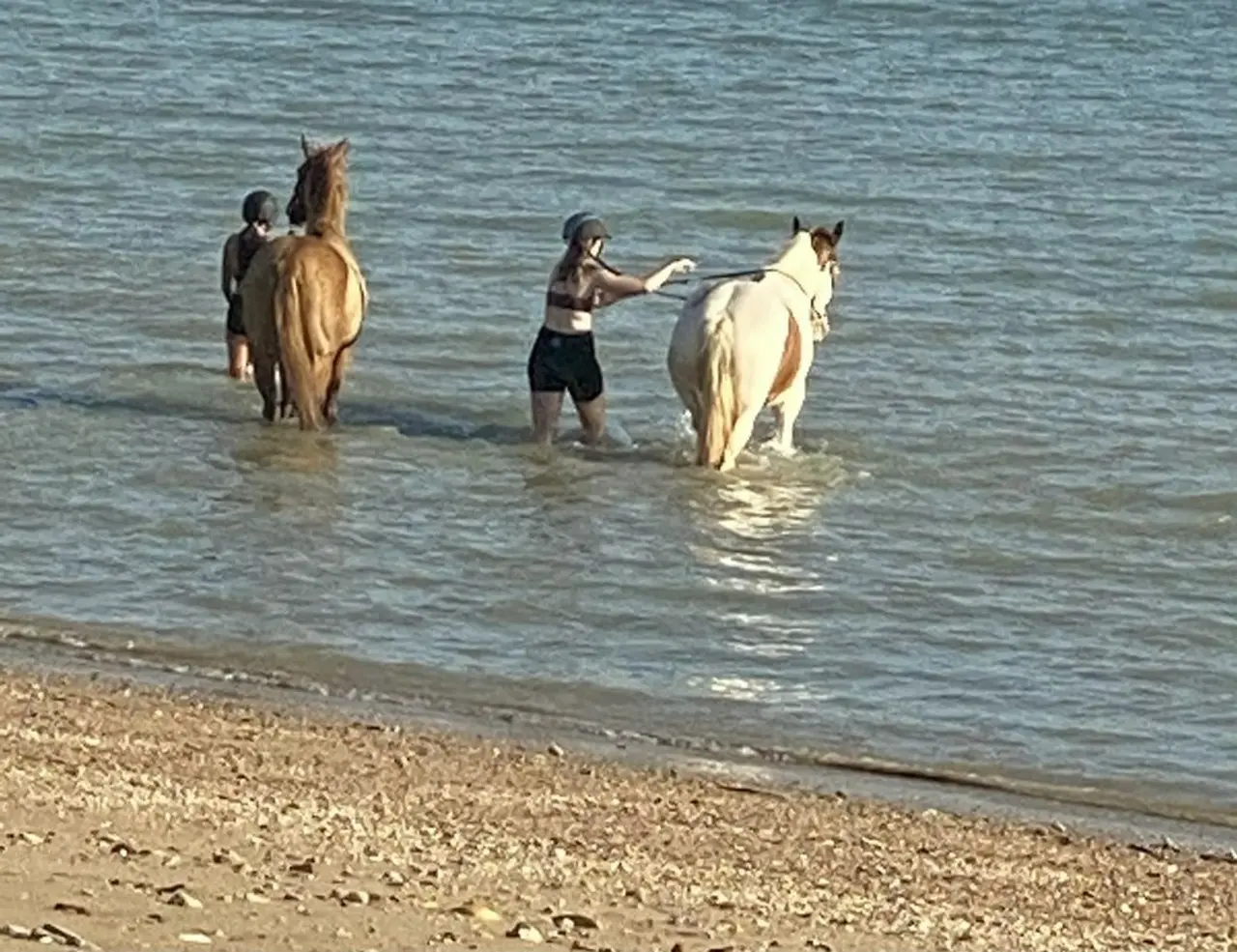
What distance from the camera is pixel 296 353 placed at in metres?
14.7

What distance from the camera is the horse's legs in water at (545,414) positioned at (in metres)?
14.8

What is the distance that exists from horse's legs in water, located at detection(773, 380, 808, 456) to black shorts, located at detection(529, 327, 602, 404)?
0.83 metres

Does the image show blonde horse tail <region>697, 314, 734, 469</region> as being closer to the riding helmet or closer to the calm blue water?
the calm blue water

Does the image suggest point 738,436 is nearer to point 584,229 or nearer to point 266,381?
point 584,229

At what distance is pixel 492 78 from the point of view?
2567 cm

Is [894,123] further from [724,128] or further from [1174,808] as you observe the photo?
[1174,808]

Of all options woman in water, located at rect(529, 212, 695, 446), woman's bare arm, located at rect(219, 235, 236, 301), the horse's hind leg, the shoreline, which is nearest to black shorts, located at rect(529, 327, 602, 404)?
woman in water, located at rect(529, 212, 695, 446)

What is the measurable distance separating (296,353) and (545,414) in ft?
3.82

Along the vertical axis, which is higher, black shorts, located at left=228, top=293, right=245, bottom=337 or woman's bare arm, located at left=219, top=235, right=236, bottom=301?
woman's bare arm, located at left=219, top=235, right=236, bottom=301

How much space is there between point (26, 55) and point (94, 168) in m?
Answer: 5.38

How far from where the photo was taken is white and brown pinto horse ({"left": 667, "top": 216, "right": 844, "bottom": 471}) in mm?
13727

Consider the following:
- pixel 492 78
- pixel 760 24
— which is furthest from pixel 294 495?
pixel 760 24

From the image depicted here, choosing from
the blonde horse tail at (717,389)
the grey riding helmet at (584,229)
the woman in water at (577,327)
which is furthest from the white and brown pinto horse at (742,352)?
the grey riding helmet at (584,229)

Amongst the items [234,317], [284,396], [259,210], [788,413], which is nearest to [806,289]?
[788,413]
